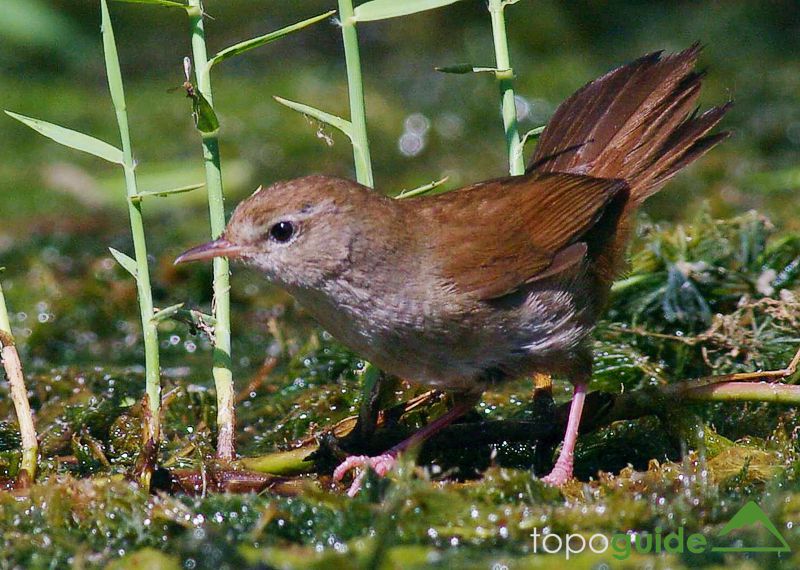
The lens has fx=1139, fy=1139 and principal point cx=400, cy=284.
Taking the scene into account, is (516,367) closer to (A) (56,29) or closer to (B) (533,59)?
(B) (533,59)

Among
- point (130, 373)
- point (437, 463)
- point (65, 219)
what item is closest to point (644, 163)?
point (437, 463)

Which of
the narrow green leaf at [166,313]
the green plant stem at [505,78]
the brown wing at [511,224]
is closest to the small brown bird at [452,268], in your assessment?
the brown wing at [511,224]

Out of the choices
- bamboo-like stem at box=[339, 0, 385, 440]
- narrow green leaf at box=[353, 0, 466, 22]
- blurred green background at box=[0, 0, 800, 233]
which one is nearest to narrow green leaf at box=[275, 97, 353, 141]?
bamboo-like stem at box=[339, 0, 385, 440]

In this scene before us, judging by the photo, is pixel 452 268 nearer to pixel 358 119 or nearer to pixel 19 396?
pixel 358 119

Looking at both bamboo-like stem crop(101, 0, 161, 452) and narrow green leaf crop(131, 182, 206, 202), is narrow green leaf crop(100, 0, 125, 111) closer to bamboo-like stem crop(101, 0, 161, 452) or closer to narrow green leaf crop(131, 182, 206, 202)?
bamboo-like stem crop(101, 0, 161, 452)

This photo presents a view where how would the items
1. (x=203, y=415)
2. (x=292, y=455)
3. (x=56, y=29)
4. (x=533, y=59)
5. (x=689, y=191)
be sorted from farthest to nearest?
(x=56, y=29) → (x=533, y=59) → (x=689, y=191) → (x=203, y=415) → (x=292, y=455)

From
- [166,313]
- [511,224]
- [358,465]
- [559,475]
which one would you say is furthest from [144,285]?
[559,475]

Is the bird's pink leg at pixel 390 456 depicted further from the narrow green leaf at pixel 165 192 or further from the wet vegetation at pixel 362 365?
the narrow green leaf at pixel 165 192
